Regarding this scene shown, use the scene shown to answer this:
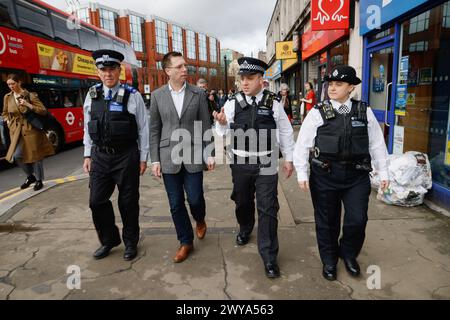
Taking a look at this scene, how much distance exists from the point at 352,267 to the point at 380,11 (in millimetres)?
4687

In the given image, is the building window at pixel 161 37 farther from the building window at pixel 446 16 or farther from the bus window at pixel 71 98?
the building window at pixel 446 16

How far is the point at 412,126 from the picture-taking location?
503 centimetres

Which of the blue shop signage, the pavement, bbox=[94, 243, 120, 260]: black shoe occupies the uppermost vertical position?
the blue shop signage

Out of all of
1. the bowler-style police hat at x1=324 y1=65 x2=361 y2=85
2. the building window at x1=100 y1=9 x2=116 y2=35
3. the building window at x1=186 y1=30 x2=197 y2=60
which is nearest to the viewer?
the bowler-style police hat at x1=324 y1=65 x2=361 y2=85

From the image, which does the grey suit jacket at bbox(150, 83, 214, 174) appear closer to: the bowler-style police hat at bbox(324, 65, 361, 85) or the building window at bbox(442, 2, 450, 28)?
the bowler-style police hat at bbox(324, 65, 361, 85)

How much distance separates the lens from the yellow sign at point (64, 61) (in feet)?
28.9

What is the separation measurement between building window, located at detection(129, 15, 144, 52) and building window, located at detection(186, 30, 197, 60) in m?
13.4

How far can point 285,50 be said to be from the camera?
51.4ft

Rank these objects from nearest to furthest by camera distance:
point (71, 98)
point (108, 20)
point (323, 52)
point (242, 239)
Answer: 1. point (242, 239)
2. point (71, 98)
3. point (323, 52)
4. point (108, 20)

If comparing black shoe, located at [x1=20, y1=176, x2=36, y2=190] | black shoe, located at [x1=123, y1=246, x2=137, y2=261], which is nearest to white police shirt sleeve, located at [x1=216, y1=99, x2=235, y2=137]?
black shoe, located at [x1=123, y1=246, x2=137, y2=261]

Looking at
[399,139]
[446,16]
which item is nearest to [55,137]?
[399,139]

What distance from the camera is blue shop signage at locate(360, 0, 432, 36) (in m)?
4.66

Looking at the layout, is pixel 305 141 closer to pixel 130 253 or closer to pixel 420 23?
pixel 130 253

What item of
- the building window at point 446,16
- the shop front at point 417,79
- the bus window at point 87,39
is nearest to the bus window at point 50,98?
the bus window at point 87,39
